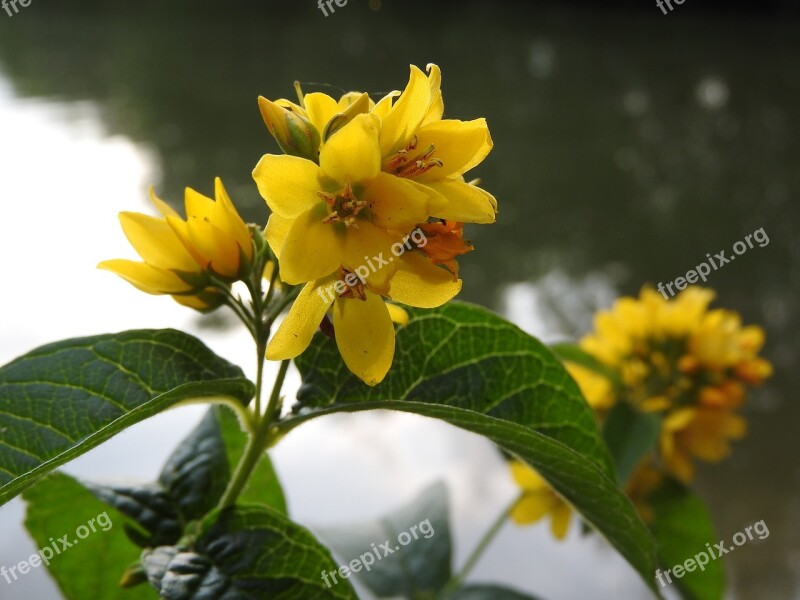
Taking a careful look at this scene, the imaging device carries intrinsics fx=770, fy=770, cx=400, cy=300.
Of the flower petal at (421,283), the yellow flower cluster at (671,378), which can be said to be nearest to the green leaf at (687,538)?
the yellow flower cluster at (671,378)

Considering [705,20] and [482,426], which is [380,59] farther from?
[482,426]

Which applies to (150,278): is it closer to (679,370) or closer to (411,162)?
(411,162)

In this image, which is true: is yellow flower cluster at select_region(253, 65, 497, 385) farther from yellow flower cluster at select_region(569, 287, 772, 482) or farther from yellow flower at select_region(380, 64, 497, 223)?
yellow flower cluster at select_region(569, 287, 772, 482)

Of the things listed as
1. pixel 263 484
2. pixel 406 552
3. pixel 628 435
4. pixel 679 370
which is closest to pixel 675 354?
pixel 679 370

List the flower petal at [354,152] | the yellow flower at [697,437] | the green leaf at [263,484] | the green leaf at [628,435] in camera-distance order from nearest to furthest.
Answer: the flower petal at [354,152] → the green leaf at [263,484] → the green leaf at [628,435] → the yellow flower at [697,437]

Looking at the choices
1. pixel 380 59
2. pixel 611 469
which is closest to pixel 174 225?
pixel 611 469

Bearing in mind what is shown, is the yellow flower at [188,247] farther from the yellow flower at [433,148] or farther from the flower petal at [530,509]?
the flower petal at [530,509]

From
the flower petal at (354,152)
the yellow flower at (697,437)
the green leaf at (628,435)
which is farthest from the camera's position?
the yellow flower at (697,437)
